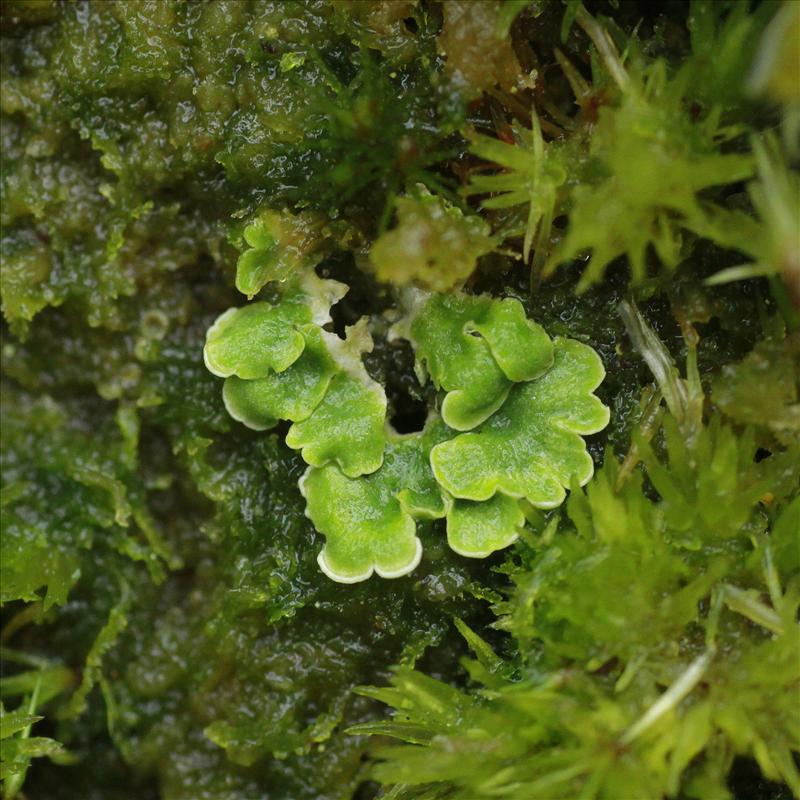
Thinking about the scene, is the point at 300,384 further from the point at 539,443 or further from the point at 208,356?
the point at 539,443

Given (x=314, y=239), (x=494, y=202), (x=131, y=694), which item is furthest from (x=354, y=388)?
(x=131, y=694)

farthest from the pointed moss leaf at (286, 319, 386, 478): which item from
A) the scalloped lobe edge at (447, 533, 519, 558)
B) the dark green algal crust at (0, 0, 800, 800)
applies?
the scalloped lobe edge at (447, 533, 519, 558)

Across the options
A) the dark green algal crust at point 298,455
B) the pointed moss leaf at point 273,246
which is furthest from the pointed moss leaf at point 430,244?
the pointed moss leaf at point 273,246

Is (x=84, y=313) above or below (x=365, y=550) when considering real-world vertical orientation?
above

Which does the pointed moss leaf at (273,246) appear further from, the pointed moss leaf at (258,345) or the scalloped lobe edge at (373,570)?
the scalloped lobe edge at (373,570)

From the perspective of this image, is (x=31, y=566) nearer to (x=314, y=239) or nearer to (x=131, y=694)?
(x=131, y=694)
